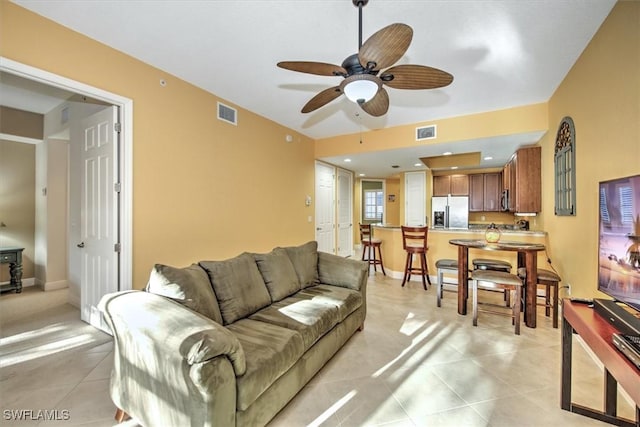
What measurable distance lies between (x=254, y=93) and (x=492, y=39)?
2.51 meters

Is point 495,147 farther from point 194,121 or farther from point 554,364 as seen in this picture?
point 194,121

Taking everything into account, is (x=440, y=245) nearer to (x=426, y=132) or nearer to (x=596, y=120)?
(x=426, y=132)

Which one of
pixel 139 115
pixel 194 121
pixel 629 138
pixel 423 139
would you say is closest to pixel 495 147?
pixel 423 139

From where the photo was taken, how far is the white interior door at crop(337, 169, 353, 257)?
6484 millimetres

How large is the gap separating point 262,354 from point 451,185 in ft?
21.8

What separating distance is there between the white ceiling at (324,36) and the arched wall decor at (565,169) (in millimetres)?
575

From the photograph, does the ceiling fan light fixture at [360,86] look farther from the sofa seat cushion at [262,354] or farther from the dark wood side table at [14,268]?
the dark wood side table at [14,268]

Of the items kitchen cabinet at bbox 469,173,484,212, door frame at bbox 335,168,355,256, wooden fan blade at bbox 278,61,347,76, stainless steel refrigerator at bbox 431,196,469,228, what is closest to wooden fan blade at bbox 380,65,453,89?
wooden fan blade at bbox 278,61,347,76

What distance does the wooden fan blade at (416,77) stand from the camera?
1756 mm

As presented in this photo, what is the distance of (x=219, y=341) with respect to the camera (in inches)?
50.2

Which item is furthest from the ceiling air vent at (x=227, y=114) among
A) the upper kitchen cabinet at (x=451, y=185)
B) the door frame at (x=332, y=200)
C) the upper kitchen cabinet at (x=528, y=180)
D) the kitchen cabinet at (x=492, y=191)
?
the kitchen cabinet at (x=492, y=191)

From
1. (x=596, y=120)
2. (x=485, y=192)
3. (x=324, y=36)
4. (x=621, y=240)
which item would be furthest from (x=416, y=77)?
(x=485, y=192)

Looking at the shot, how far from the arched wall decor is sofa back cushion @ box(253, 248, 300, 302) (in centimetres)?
294

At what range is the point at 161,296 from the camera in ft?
5.80
